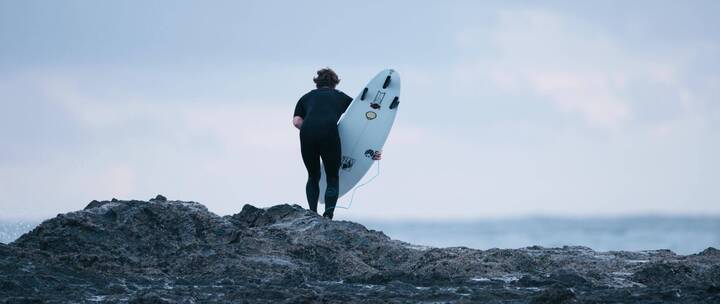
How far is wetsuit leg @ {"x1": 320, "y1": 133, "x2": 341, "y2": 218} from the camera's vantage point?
1105 centimetres

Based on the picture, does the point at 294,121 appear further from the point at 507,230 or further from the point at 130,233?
the point at 507,230

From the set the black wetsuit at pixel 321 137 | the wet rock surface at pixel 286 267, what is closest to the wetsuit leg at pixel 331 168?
the black wetsuit at pixel 321 137

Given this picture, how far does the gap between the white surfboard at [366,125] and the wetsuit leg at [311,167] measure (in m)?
0.47

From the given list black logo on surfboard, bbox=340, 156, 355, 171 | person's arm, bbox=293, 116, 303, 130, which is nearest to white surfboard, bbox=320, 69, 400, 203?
black logo on surfboard, bbox=340, 156, 355, 171

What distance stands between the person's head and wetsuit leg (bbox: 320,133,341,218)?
1.74ft

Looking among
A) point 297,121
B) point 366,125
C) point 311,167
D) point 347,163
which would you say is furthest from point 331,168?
point 366,125

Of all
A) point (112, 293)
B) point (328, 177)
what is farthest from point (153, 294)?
point (328, 177)

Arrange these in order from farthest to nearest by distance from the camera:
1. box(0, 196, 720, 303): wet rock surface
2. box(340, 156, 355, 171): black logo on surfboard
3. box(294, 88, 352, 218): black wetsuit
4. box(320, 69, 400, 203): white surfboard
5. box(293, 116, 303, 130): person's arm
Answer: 1. box(340, 156, 355, 171): black logo on surfboard
2. box(320, 69, 400, 203): white surfboard
3. box(293, 116, 303, 130): person's arm
4. box(294, 88, 352, 218): black wetsuit
5. box(0, 196, 720, 303): wet rock surface

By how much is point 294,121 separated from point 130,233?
260 centimetres

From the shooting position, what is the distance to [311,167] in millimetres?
11141

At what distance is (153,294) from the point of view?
Answer: 24.1 ft

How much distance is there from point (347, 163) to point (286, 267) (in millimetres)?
3595

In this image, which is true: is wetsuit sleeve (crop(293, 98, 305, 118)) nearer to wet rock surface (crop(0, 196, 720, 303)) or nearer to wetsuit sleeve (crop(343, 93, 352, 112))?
wetsuit sleeve (crop(343, 93, 352, 112))

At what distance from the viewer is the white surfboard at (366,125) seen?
1204cm
